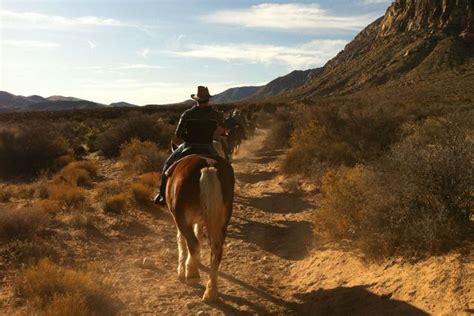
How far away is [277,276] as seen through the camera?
22.5 feet

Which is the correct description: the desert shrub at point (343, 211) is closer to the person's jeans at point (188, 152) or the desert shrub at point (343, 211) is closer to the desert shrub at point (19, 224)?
the person's jeans at point (188, 152)

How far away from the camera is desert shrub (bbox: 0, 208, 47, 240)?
8.00 m

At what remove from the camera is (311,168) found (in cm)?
1202

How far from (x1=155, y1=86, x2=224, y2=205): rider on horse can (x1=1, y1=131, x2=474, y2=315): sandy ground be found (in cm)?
146

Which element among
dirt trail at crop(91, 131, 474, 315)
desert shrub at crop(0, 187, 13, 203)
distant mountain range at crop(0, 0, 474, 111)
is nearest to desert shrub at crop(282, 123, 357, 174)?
dirt trail at crop(91, 131, 474, 315)

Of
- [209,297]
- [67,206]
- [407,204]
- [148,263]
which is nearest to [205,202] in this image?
[209,297]

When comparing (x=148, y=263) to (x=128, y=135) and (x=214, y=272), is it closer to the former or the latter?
(x=214, y=272)

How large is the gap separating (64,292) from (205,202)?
205 cm

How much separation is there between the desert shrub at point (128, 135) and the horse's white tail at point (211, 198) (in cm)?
1620

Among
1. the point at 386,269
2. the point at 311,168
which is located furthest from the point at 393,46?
the point at 386,269

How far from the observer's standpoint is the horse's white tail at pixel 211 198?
5.49 m

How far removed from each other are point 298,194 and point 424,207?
5.78 m

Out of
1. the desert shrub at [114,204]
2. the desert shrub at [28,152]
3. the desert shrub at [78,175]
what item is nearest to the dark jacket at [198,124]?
the desert shrub at [114,204]

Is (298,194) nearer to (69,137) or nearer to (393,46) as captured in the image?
(69,137)
